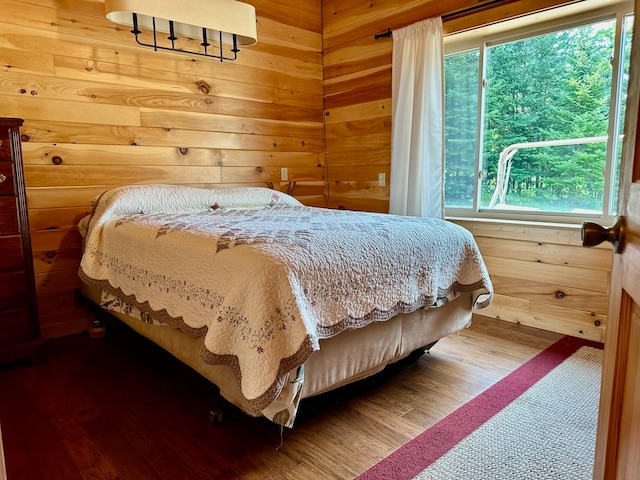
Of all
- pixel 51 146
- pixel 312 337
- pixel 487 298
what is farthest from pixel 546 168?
pixel 51 146

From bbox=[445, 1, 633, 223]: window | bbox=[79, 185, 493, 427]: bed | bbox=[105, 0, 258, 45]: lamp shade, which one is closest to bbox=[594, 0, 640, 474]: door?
bbox=[79, 185, 493, 427]: bed

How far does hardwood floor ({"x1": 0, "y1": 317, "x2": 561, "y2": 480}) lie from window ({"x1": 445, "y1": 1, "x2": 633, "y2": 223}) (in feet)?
3.30

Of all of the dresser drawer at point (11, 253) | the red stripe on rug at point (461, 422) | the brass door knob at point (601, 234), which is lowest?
the red stripe on rug at point (461, 422)

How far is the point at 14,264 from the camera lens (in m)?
2.15

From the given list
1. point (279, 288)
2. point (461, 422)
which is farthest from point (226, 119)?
point (461, 422)

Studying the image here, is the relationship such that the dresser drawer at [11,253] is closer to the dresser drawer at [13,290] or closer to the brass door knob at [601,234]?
the dresser drawer at [13,290]

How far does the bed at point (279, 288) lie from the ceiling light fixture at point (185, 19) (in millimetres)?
902

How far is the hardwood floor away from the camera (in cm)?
147

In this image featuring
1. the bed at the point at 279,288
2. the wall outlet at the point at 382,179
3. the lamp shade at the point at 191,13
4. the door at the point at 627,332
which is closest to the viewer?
the door at the point at 627,332

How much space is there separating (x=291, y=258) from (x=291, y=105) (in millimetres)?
2458

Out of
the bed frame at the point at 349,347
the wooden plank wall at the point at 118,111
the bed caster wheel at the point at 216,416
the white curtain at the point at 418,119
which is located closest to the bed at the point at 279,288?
the bed frame at the point at 349,347

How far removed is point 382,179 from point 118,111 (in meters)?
1.87

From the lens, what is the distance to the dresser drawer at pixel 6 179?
2066 millimetres

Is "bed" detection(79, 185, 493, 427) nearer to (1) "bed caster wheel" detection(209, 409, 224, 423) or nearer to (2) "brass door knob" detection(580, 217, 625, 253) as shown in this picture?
(1) "bed caster wheel" detection(209, 409, 224, 423)
